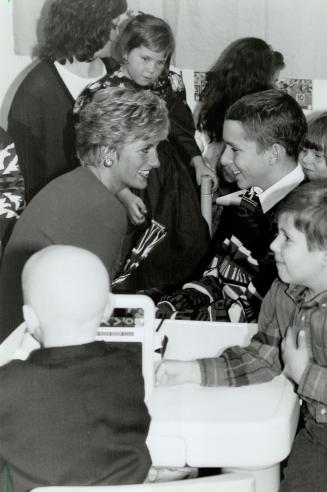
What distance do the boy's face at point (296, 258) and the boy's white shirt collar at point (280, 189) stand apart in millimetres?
318

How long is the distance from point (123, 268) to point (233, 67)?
1.88ft

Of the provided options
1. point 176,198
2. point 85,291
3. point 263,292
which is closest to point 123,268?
point 176,198

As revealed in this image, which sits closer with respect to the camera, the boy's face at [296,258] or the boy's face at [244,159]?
the boy's face at [296,258]

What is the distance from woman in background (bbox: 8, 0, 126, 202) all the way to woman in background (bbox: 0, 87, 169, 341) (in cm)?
32

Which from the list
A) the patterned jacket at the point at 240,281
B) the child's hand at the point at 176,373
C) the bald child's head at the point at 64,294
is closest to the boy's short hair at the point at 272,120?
the patterned jacket at the point at 240,281

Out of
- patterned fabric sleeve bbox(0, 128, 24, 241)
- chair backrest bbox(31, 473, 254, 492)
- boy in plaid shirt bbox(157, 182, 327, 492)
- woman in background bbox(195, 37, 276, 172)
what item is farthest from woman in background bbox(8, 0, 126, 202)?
chair backrest bbox(31, 473, 254, 492)

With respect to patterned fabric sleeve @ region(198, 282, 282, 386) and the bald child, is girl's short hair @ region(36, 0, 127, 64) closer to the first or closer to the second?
patterned fabric sleeve @ region(198, 282, 282, 386)

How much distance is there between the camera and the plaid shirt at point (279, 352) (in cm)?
91

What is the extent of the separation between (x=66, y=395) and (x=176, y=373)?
0.79ft

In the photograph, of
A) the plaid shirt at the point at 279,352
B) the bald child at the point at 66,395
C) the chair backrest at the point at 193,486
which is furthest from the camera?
the plaid shirt at the point at 279,352

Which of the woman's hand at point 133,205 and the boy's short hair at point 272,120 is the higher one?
the boy's short hair at point 272,120

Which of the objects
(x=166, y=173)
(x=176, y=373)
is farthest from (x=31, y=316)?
(x=166, y=173)

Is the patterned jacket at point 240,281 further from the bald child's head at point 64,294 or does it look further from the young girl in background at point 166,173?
the bald child's head at point 64,294

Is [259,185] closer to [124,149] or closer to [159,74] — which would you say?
[124,149]
